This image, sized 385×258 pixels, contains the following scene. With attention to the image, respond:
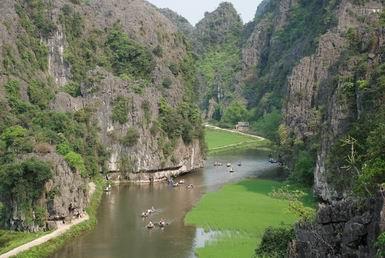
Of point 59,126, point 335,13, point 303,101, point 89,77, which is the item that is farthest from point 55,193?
point 335,13

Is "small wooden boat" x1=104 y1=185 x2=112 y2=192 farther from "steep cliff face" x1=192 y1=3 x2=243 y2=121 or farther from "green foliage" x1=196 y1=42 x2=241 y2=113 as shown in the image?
"green foliage" x1=196 y1=42 x2=241 y2=113

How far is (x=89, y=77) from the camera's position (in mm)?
82938

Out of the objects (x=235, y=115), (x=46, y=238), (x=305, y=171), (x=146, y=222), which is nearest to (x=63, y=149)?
(x=146, y=222)

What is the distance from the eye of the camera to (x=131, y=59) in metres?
95.5

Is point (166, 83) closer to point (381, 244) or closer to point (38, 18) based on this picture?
point (38, 18)

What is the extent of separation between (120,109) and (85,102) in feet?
15.1

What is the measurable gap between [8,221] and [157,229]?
466 inches

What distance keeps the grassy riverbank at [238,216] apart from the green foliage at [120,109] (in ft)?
54.9

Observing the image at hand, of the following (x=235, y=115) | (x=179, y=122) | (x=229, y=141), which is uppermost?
(x=235, y=115)

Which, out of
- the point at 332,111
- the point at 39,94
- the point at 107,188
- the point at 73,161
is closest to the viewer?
the point at 73,161

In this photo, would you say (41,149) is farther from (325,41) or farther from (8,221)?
(325,41)

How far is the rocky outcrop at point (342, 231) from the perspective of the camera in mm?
22359

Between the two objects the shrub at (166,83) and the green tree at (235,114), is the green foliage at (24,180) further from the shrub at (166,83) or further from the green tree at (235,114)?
the green tree at (235,114)

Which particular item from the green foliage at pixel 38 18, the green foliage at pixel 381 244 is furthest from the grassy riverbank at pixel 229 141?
the green foliage at pixel 381 244
